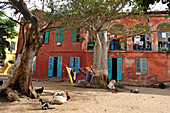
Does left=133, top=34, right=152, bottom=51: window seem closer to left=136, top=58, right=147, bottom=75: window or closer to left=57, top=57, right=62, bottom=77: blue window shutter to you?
left=136, top=58, right=147, bottom=75: window

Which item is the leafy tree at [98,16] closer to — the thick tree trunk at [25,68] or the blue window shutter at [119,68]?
the thick tree trunk at [25,68]

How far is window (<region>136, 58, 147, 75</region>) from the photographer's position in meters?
11.1

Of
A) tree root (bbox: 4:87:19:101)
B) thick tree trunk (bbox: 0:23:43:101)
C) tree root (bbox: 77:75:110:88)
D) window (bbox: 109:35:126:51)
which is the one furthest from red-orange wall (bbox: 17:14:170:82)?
tree root (bbox: 4:87:19:101)

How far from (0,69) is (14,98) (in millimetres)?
17931

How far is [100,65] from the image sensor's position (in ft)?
27.5

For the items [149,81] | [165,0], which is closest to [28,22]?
[165,0]

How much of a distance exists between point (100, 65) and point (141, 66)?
5081 millimetres

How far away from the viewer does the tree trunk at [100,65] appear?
26.1ft

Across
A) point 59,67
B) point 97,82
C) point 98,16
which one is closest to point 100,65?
point 97,82

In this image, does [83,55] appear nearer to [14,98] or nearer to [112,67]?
[112,67]

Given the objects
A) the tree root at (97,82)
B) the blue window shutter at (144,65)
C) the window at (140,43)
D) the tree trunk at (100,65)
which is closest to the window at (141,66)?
the blue window shutter at (144,65)

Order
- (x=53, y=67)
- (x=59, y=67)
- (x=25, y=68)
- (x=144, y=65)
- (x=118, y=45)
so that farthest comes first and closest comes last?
(x=118, y=45), (x=53, y=67), (x=59, y=67), (x=144, y=65), (x=25, y=68)

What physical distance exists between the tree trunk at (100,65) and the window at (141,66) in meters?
4.47

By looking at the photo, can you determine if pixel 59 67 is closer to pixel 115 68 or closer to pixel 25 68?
pixel 115 68
